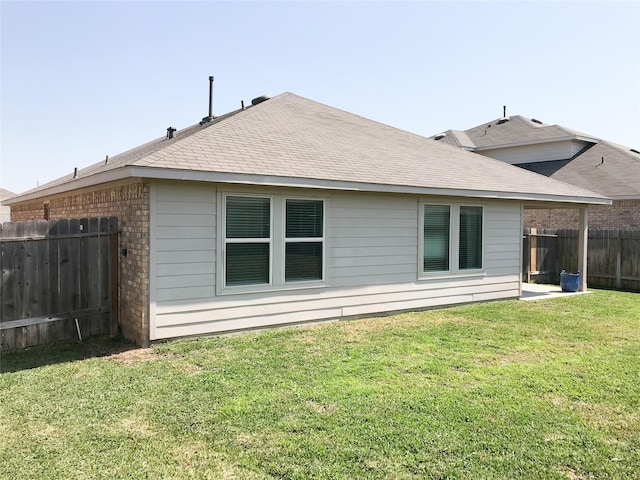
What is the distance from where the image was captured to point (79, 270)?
21.9 ft

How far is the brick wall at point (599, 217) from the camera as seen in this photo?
16453 mm

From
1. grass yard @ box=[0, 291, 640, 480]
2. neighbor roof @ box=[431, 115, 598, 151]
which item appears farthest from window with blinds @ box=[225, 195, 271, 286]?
neighbor roof @ box=[431, 115, 598, 151]

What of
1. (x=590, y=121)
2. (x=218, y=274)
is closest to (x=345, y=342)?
(x=218, y=274)

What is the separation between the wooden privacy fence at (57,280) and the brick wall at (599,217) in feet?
54.9

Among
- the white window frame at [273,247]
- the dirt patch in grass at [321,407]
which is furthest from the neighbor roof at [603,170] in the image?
the dirt patch in grass at [321,407]

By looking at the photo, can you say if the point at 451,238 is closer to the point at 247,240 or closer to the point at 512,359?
the point at 512,359

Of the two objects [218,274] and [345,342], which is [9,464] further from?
[345,342]

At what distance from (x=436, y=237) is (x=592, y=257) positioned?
7742 millimetres

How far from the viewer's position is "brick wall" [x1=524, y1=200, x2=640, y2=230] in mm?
16453

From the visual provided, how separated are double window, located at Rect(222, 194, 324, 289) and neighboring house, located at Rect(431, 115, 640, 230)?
44.9 ft

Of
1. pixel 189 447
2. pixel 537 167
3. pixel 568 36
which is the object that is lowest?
pixel 189 447

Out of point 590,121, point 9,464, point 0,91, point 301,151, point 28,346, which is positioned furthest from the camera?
point 590,121

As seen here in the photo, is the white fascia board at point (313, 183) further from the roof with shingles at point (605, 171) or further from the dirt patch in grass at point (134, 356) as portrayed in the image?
the roof with shingles at point (605, 171)

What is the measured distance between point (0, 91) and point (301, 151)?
8609 mm
